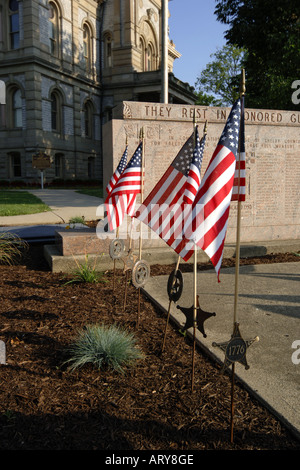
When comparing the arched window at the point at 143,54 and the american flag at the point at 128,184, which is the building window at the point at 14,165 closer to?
the arched window at the point at 143,54

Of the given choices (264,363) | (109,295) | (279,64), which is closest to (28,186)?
(279,64)

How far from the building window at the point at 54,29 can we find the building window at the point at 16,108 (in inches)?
170

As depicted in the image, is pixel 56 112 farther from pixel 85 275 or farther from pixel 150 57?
pixel 85 275

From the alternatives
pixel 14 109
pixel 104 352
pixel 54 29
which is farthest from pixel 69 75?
pixel 104 352

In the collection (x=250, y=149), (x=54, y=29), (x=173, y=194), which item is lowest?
(x=173, y=194)

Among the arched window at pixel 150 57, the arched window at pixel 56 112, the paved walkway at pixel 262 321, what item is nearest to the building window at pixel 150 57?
the arched window at pixel 150 57

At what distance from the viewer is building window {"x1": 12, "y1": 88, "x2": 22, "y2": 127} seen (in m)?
30.0

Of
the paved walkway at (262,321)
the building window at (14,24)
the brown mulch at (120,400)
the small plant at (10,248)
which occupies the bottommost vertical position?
the brown mulch at (120,400)

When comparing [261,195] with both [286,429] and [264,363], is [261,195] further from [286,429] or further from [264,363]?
[286,429]

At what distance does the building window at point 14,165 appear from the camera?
30672 mm

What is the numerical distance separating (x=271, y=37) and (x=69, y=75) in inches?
755

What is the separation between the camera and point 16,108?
3012 cm

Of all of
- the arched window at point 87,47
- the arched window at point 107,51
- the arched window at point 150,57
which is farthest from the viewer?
the arched window at point 150,57

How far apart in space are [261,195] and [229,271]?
2.49m
